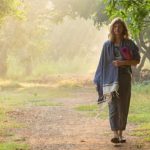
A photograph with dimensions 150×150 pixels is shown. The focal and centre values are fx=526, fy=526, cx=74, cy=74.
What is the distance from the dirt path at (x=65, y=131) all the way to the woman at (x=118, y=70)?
49cm

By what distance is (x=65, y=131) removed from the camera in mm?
11586

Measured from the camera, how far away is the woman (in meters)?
9.27

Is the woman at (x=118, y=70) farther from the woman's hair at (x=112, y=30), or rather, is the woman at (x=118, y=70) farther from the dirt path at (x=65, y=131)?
the dirt path at (x=65, y=131)

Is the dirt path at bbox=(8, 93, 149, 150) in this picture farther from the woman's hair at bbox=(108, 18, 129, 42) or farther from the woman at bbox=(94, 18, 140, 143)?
the woman's hair at bbox=(108, 18, 129, 42)

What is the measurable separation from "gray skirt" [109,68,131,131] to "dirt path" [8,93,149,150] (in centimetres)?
41

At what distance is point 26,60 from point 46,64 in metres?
11.4

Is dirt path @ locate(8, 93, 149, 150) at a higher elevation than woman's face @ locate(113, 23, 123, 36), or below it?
below

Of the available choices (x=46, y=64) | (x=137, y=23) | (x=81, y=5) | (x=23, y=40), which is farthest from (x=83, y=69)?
(x=137, y=23)

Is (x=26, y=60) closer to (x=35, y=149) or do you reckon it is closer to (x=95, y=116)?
(x=95, y=116)

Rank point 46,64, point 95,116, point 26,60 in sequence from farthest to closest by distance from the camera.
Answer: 1. point 46,64
2. point 26,60
3. point 95,116

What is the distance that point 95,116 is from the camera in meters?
14.6

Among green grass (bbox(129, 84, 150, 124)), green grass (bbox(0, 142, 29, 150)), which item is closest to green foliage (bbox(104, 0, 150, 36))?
green grass (bbox(0, 142, 29, 150))

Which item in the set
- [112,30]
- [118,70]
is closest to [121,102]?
[118,70]

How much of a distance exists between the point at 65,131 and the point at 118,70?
2.81 m
